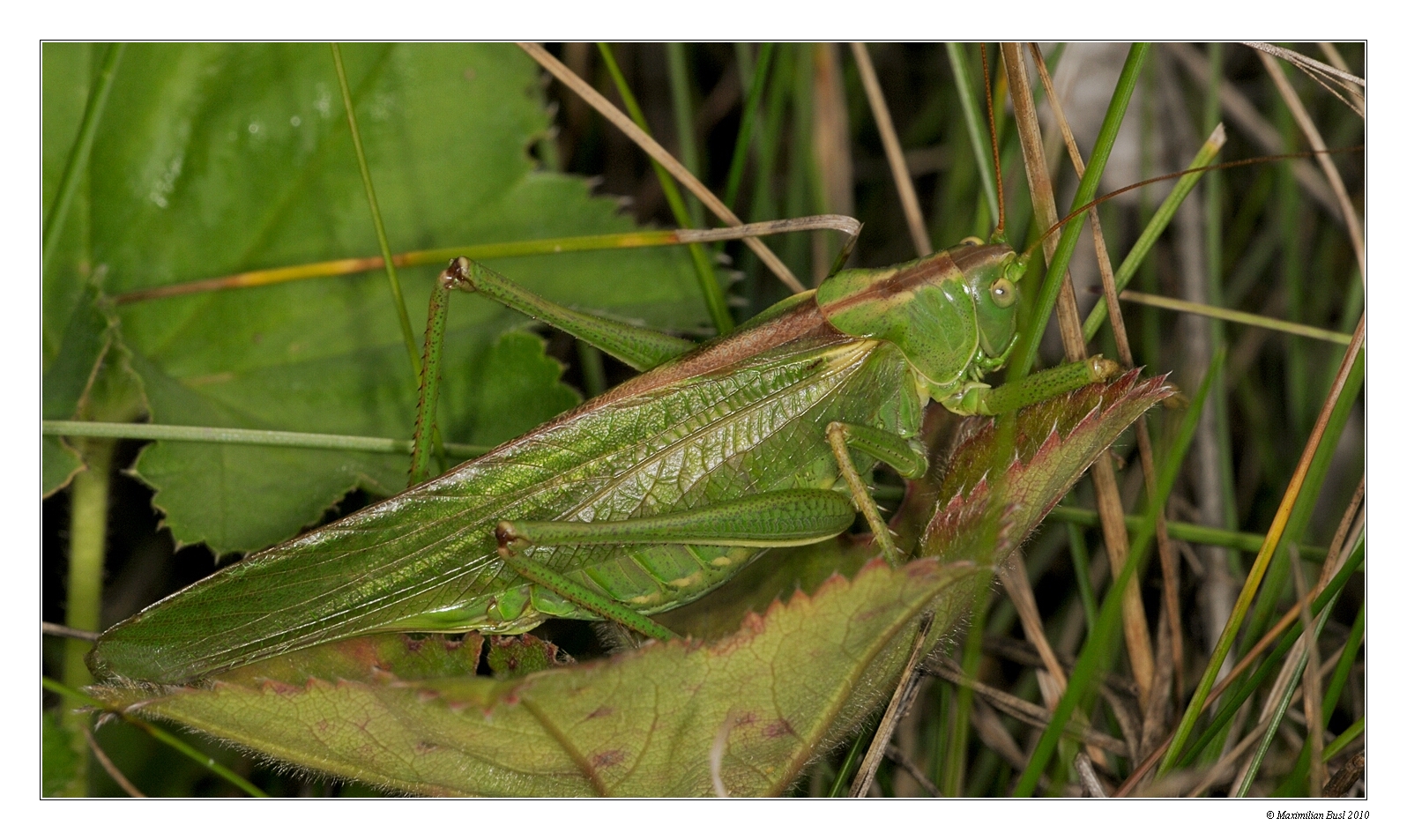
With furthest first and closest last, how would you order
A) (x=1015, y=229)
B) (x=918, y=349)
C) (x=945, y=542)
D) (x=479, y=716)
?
(x=1015, y=229) → (x=918, y=349) → (x=945, y=542) → (x=479, y=716)

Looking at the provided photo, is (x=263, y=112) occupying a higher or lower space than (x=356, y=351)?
higher

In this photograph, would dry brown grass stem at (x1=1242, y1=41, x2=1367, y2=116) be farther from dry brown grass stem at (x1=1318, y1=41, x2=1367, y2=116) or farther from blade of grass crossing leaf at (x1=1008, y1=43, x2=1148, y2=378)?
blade of grass crossing leaf at (x1=1008, y1=43, x2=1148, y2=378)

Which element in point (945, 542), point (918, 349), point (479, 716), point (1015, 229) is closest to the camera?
point (479, 716)

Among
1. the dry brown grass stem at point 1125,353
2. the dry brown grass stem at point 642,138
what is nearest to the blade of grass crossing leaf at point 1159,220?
the dry brown grass stem at point 1125,353

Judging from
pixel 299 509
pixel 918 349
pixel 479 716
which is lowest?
pixel 479 716

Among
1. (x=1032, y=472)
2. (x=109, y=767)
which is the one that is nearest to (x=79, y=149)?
(x=109, y=767)

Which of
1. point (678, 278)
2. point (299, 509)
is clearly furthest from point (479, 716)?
point (678, 278)

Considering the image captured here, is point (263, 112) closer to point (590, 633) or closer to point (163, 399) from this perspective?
point (163, 399)
